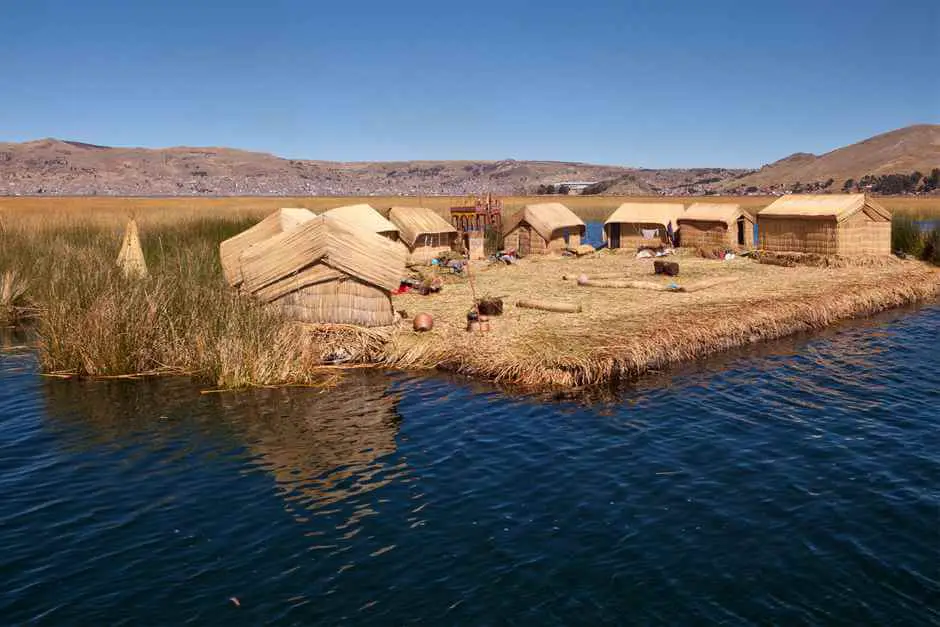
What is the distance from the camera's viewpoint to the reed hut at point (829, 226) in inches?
1359

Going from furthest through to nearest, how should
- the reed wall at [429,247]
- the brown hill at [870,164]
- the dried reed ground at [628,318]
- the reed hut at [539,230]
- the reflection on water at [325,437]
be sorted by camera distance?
the brown hill at [870,164], the reed hut at [539,230], the reed wall at [429,247], the dried reed ground at [628,318], the reflection on water at [325,437]

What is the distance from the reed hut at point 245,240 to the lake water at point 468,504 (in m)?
5.45

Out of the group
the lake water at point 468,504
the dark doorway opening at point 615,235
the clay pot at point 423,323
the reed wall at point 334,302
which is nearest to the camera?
the lake water at point 468,504

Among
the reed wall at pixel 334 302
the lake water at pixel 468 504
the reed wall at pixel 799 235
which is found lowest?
the lake water at pixel 468 504

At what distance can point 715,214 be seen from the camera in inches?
1633

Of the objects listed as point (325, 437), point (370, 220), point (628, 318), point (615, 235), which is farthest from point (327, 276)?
point (615, 235)

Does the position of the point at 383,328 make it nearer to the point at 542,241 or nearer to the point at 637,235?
the point at 542,241

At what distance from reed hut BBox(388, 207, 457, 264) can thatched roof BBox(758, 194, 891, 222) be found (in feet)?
49.7

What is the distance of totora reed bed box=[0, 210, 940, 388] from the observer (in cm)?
1791

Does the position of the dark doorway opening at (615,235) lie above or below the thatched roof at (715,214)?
below

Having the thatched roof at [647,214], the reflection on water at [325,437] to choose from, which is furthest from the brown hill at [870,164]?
the reflection on water at [325,437]

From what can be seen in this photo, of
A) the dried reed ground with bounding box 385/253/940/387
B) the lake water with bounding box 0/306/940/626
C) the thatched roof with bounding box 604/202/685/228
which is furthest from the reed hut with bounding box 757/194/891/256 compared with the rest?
the lake water with bounding box 0/306/940/626

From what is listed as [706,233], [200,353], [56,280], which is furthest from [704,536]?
[706,233]

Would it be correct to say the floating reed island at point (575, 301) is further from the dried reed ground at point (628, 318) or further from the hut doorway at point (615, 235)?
the hut doorway at point (615, 235)
